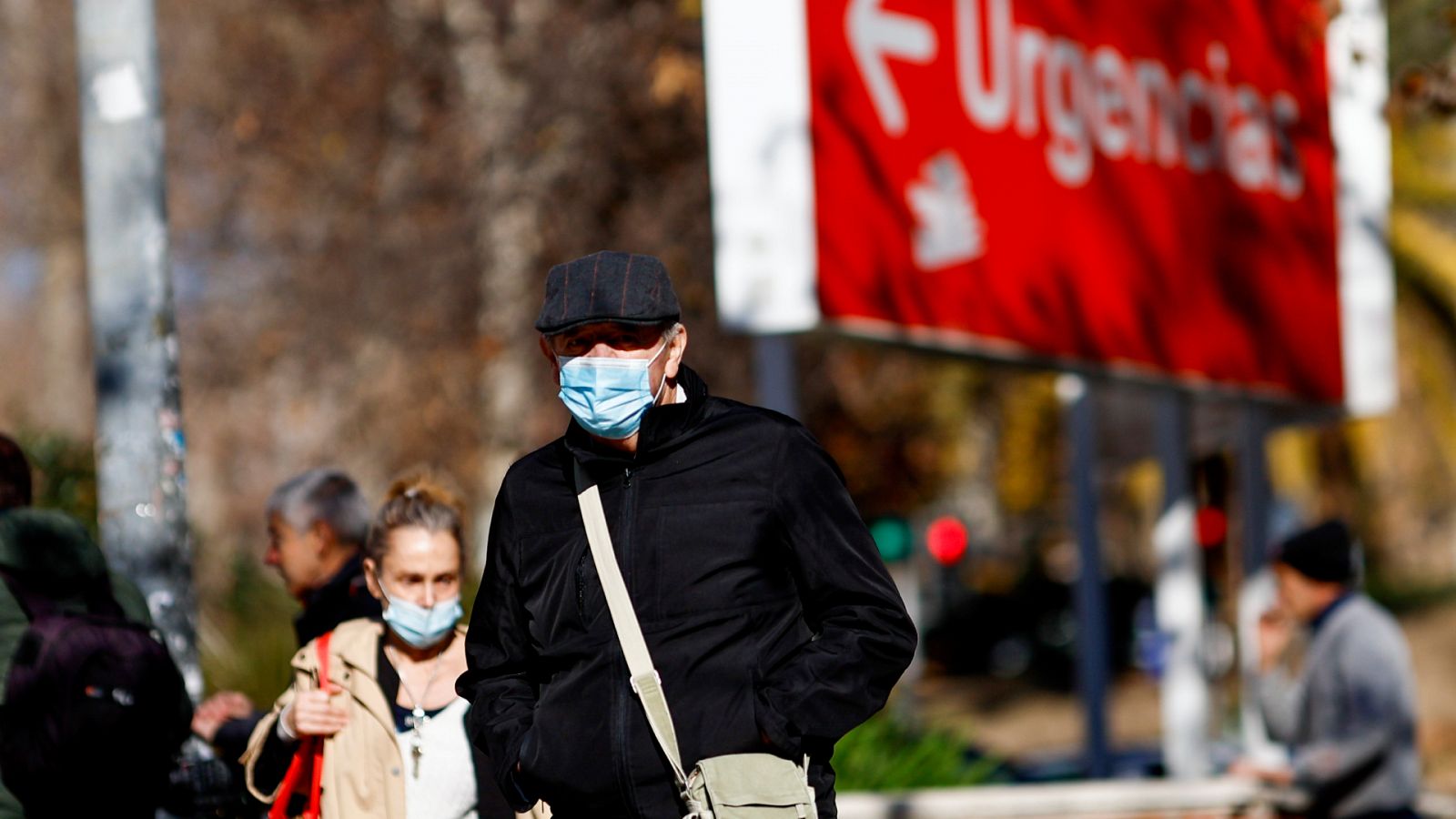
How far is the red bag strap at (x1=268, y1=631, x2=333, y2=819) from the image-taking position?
13.9 feet

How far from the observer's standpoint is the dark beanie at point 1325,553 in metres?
6.20

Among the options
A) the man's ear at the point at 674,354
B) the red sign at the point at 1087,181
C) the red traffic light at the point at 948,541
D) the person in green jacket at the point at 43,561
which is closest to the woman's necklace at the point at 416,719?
the person in green jacket at the point at 43,561

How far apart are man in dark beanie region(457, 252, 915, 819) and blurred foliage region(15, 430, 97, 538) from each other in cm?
609

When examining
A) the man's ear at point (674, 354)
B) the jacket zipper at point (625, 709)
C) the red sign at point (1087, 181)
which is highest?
the red sign at point (1087, 181)

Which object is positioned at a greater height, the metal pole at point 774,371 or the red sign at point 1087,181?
the red sign at point 1087,181

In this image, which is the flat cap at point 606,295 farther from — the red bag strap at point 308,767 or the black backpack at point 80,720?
the black backpack at point 80,720

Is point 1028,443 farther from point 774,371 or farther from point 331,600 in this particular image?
point 331,600

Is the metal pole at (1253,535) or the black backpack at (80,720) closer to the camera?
the black backpack at (80,720)

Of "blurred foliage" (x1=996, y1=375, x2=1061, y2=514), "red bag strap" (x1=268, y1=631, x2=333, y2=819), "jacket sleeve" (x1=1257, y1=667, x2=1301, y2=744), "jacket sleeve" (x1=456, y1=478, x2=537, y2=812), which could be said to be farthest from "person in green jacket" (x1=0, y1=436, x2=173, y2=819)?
"blurred foliage" (x1=996, y1=375, x2=1061, y2=514)

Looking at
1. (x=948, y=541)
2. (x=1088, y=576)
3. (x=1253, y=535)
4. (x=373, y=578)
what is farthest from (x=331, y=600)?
(x=948, y=541)

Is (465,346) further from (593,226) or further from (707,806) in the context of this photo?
(707,806)

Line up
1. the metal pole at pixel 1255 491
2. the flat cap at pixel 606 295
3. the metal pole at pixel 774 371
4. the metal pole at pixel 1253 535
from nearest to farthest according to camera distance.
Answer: the flat cap at pixel 606 295, the metal pole at pixel 774 371, the metal pole at pixel 1253 535, the metal pole at pixel 1255 491

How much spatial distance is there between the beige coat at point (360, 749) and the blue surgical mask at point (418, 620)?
12cm

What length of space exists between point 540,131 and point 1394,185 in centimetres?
1008
